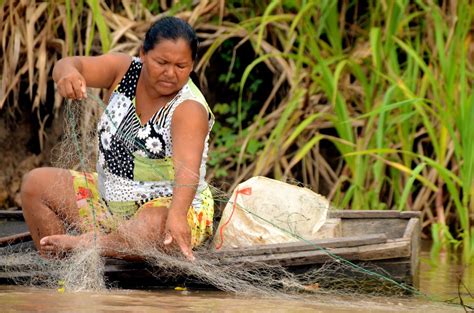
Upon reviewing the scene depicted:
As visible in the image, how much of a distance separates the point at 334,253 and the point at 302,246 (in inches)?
5.2

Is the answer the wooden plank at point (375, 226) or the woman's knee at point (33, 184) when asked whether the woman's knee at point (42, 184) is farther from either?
the wooden plank at point (375, 226)

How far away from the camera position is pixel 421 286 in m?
4.84

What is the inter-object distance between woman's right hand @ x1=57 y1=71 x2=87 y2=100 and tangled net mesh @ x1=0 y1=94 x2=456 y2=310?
0.20 m

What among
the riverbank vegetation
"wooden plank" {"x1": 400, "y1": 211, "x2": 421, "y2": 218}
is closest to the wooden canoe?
"wooden plank" {"x1": 400, "y1": 211, "x2": 421, "y2": 218}

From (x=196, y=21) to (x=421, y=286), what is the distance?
298cm

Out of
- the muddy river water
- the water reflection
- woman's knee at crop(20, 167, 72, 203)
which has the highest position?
woman's knee at crop(20, 167, 72, 203)

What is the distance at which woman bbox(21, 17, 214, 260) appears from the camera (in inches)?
166

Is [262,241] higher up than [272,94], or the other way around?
[272,94]

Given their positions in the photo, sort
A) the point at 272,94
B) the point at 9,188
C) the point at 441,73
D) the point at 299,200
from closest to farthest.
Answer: the point at 299,200
the point at 441,73
the point at 272,94
the point at 9,188

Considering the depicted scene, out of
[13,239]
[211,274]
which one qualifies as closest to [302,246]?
[211,274]

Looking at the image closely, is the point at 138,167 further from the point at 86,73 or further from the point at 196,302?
the point at 196,302

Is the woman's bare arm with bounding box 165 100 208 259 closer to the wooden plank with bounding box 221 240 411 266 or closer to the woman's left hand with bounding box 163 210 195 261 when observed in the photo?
the woman's left hand with bounding box 163 210 195 261

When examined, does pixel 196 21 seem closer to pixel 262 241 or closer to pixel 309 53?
pixel 309 53

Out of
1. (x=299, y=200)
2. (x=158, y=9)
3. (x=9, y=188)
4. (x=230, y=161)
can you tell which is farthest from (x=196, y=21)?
(x=299, y=200)
